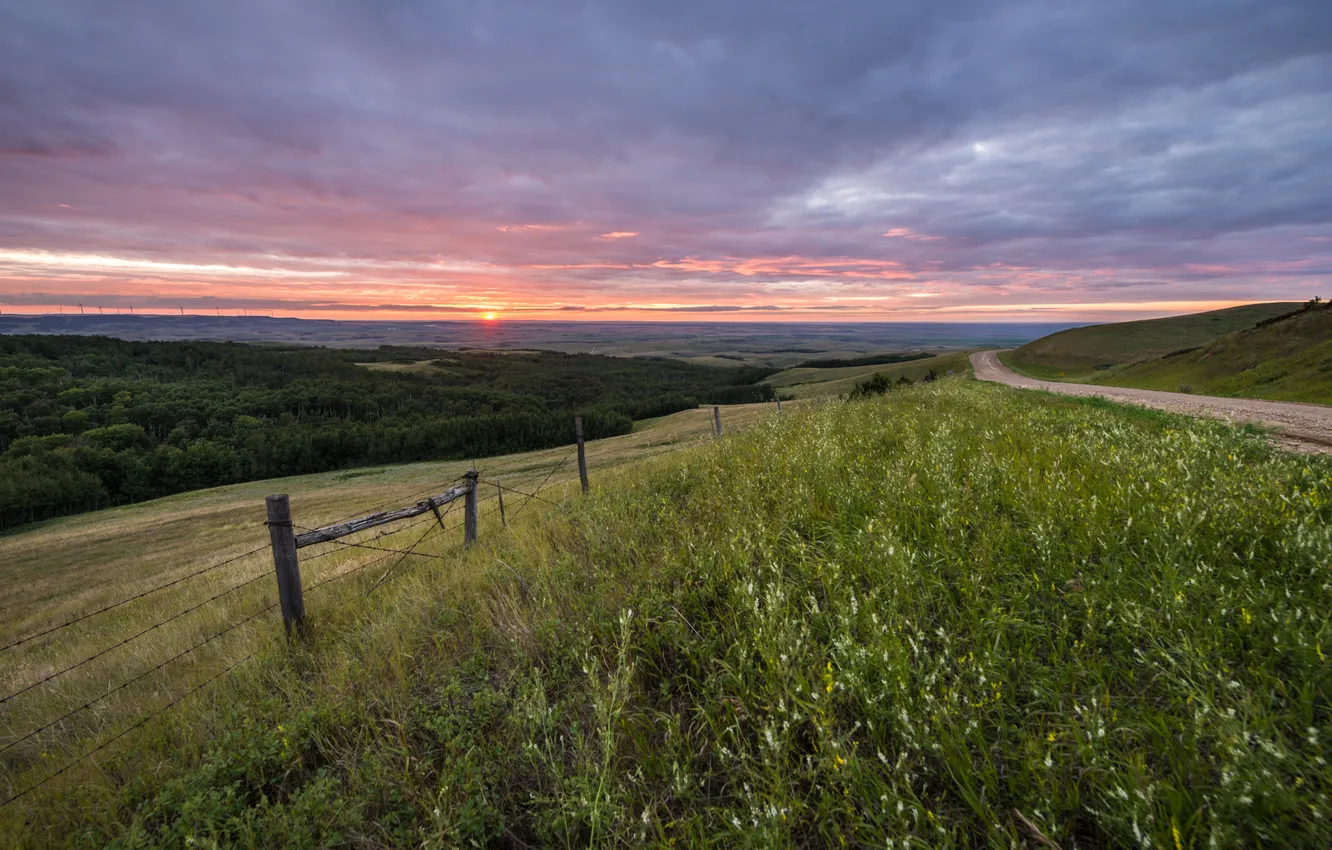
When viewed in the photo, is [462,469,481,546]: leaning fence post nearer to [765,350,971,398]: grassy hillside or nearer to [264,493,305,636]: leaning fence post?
[264,493,305,636]: leaning fence post

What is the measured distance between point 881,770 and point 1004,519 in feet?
8.59

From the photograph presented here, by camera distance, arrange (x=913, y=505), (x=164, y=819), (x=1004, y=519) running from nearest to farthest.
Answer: (x=164, y=819)
(x=1004, y=519)
(x=913, y=505)

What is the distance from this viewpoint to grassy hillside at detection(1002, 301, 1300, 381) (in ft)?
193

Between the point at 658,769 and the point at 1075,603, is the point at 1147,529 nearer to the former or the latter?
the point at 1075,603

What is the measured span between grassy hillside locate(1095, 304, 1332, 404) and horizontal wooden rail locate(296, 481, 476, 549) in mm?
30266

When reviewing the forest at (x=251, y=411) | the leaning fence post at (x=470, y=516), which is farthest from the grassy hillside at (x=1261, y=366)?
the forest at (x=251, y=411)

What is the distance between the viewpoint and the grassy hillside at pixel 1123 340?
58938 millimetres

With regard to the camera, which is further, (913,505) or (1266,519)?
(913,505)

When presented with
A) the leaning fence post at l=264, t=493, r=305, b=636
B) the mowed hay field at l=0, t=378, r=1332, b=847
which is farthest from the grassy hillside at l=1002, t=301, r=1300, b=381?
the leaning fence post at l=264, t=493, r=305, b=636

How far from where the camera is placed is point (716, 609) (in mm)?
3820

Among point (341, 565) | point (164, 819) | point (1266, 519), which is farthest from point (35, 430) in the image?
point (1266, 519)

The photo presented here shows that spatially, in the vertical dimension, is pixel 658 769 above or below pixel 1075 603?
below

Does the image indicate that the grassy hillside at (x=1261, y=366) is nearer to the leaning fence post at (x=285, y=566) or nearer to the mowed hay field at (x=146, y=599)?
the mowed hay field at (x=146, y=599)

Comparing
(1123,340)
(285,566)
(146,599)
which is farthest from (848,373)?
(285,566)
